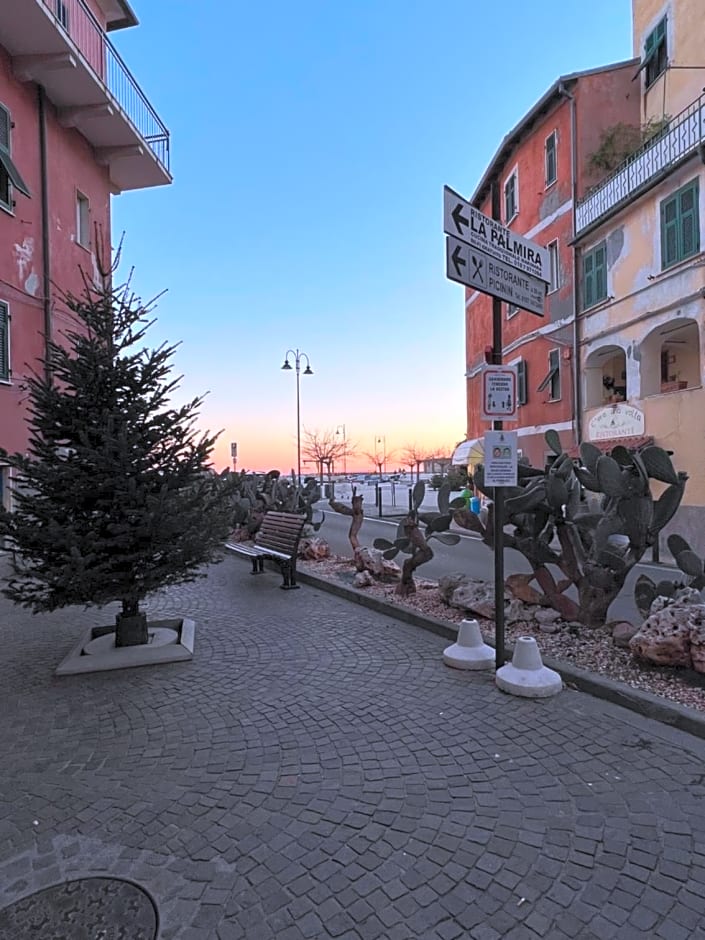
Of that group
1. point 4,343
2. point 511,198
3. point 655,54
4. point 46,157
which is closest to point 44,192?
point 46,157

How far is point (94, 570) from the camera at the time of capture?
4.78 meters

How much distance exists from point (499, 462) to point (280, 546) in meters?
5.00

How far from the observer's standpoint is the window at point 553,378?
58.9ft

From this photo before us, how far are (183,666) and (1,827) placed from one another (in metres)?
2.31

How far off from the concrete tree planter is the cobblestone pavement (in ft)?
0.46

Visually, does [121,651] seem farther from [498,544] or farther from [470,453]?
[470,453]

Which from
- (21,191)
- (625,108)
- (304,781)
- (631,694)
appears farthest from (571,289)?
(304,781)

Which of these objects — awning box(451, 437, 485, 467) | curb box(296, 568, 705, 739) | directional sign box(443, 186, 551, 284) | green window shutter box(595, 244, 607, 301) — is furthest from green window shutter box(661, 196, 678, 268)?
curb box(296, 568, 705, 739)

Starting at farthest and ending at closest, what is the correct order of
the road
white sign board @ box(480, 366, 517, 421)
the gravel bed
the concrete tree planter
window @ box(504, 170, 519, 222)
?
window @ box(504, 170, 519, 222) < the road < the concrete tree planter < white sign board @ box(480, 366, 517, 421) < the gravel bed

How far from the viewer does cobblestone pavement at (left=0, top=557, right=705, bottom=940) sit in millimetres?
2240

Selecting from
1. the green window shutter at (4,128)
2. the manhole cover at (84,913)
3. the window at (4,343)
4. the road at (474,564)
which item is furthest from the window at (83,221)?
the manhole cover at (84,913)

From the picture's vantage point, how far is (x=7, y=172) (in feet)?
38.0

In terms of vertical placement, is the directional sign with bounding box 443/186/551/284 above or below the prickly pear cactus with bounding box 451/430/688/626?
above

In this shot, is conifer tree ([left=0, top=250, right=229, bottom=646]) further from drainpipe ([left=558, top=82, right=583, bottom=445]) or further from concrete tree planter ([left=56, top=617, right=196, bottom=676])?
drainpipe ([left=558, top=82, right=583, bottom=445])
